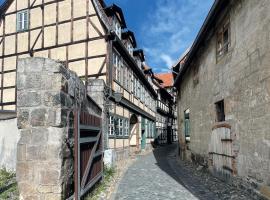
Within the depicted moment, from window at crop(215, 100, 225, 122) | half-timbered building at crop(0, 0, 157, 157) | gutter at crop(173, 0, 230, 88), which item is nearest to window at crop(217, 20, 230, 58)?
gutter at crop(173, 0, 230, 88)

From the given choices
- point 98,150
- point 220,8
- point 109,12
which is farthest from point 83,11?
point 98,150

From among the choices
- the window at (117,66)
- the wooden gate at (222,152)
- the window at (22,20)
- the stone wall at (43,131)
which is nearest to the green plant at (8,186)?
the stone wall at (43,131)

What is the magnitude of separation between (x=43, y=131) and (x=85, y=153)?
1.39m

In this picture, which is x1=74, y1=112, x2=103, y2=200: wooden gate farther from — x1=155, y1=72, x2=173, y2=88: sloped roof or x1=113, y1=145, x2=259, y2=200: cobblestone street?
x1=155, y1=72, x2=173, y2=88: sloped roof

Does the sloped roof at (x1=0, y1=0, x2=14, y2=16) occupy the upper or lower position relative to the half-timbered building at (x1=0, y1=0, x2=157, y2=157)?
upper

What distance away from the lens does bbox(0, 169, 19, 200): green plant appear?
5418 mm

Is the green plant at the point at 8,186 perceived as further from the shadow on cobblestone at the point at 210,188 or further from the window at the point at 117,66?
the window at the point at 117,66

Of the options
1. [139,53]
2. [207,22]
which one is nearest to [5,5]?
[139,53]

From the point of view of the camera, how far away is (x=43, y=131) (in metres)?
4.74

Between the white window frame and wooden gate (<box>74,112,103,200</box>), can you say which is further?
the white window frame

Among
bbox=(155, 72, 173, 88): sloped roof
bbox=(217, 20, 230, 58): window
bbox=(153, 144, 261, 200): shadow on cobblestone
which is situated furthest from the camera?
bbox=(155, 72, 173, 88): sloped roof

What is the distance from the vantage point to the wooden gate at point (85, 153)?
16.8ft

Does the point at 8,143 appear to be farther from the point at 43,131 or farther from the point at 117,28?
the point at 117,28

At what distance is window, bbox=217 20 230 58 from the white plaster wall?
6776mm
